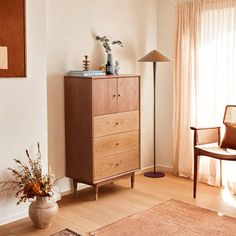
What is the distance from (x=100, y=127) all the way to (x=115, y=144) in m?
0.29

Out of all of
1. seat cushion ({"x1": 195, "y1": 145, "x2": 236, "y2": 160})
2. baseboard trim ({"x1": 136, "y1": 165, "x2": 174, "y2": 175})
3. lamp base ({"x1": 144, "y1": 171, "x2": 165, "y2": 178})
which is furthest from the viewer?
baseboard trim ({"x1": 136, "y1": 165, "x2": 174, "y2": 175})

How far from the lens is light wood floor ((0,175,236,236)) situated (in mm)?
3264

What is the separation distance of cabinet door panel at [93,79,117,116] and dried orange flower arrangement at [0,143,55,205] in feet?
2.35

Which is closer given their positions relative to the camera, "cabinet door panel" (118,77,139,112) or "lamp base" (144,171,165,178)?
"cabinet door panel" (118,77,139,112)

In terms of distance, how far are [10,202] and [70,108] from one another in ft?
3.67

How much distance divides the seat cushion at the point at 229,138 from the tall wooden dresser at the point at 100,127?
0.94m

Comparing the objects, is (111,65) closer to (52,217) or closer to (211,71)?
(211,71)

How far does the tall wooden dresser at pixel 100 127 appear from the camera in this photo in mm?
3771

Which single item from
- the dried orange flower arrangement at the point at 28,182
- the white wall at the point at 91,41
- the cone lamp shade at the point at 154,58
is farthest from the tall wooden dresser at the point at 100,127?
the dried orange flower arrangement at the point at 28,182

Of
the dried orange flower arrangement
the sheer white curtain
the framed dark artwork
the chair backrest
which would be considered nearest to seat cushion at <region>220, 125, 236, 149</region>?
the chair backrest

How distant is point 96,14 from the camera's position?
419 centimetres

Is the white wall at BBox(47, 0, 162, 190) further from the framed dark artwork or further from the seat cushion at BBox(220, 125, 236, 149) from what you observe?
the seat cushion at BBox(220, 125, 236, 149)

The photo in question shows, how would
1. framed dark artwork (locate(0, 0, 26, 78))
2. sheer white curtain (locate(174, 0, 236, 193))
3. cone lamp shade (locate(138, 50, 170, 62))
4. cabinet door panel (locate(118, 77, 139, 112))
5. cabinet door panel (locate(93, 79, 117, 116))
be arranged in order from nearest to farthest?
framed dark artwork (locate(0, 0, 26, 78)) < cabinet door panel (locate(93, 79, 117, 116)) < cabinet door panel (locate(118, 77, 139, 112)) < sheer white curtain (locate(174, 0, 236, 193)) < cone lamp shade (locate(138, 50, 170, 62))

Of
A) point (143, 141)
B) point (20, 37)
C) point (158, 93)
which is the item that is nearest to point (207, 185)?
point (143, 141)
